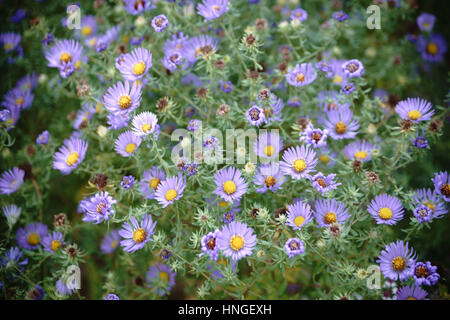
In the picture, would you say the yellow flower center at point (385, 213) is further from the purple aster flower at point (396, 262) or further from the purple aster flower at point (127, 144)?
the purple aster flower at point (127, 144)

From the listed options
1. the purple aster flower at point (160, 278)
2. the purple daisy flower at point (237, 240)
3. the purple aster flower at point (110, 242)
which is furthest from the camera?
the purple aster flower at point (110, 242)

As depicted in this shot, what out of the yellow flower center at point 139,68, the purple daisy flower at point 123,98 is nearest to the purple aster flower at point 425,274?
the purple daisy flower at point 123,98

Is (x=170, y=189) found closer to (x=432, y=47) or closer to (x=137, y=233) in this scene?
(x=137, y=233)

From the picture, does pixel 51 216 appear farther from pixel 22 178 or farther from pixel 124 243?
pixel 124 243

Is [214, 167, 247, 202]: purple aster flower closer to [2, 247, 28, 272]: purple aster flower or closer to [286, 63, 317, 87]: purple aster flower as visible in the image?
[286, 63, 317, 87]: purple aster flower

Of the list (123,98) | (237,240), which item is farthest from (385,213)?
(123,98)
